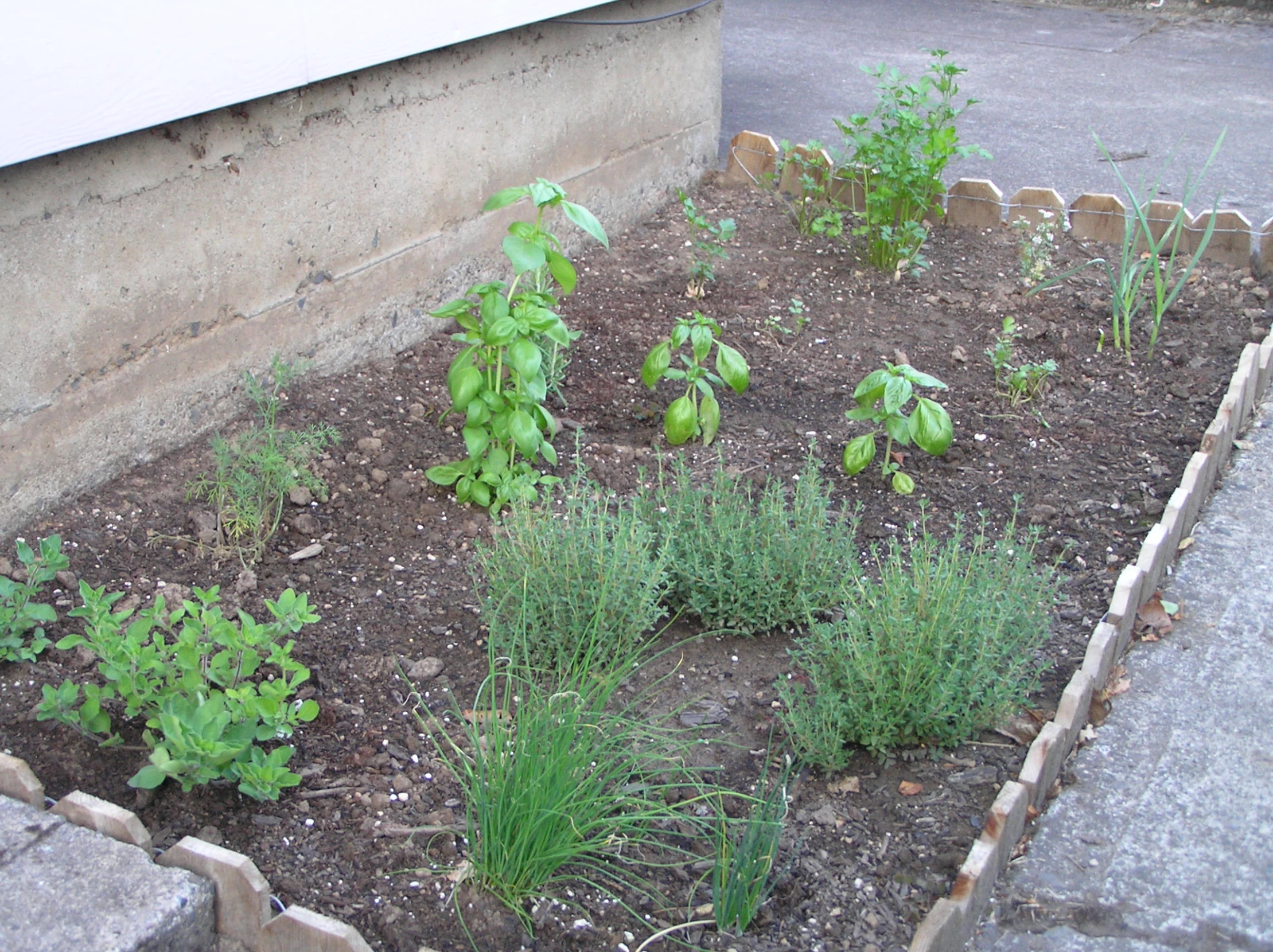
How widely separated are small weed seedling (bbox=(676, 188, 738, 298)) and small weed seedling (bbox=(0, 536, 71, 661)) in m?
2.63

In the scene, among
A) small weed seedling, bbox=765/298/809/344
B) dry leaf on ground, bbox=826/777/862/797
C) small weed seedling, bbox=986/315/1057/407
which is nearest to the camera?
dry leaf on ground, bbox=826/777/862/797

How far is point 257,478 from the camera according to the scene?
324 centimetres

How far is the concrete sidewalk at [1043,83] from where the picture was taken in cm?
660

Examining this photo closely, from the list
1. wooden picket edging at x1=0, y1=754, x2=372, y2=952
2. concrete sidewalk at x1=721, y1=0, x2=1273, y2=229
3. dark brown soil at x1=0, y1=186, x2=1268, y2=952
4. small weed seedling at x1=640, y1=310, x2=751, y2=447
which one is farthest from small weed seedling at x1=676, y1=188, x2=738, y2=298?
wooden picket edging at x1=0, y1=754, x2=372, y2=952

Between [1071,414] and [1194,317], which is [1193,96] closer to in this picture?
[1194,317]

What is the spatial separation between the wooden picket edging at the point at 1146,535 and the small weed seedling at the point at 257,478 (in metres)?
Result: 1.91

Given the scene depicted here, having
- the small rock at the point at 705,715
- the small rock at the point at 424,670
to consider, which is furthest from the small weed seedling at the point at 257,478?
the small rock at the point at 705,715

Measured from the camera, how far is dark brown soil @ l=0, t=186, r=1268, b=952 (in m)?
2.23

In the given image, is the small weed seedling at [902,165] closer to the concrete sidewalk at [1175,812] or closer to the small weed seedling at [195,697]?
the concrete sidewalk at [1175,812]

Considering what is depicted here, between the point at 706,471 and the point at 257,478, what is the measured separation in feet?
4.27

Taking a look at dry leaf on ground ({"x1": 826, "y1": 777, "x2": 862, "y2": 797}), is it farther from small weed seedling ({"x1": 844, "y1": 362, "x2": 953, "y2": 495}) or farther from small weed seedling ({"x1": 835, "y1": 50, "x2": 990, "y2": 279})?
small weed seedling ({"x1": 835, "y1": 50, "x2": 990, "y2": 279})

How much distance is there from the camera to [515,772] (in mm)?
2090

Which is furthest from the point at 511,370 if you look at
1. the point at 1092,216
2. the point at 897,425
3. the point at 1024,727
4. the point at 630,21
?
the point at 1092,216

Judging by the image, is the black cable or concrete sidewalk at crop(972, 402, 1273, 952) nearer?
concrete sidewalk at crop(972, 402, 1273, 952)
